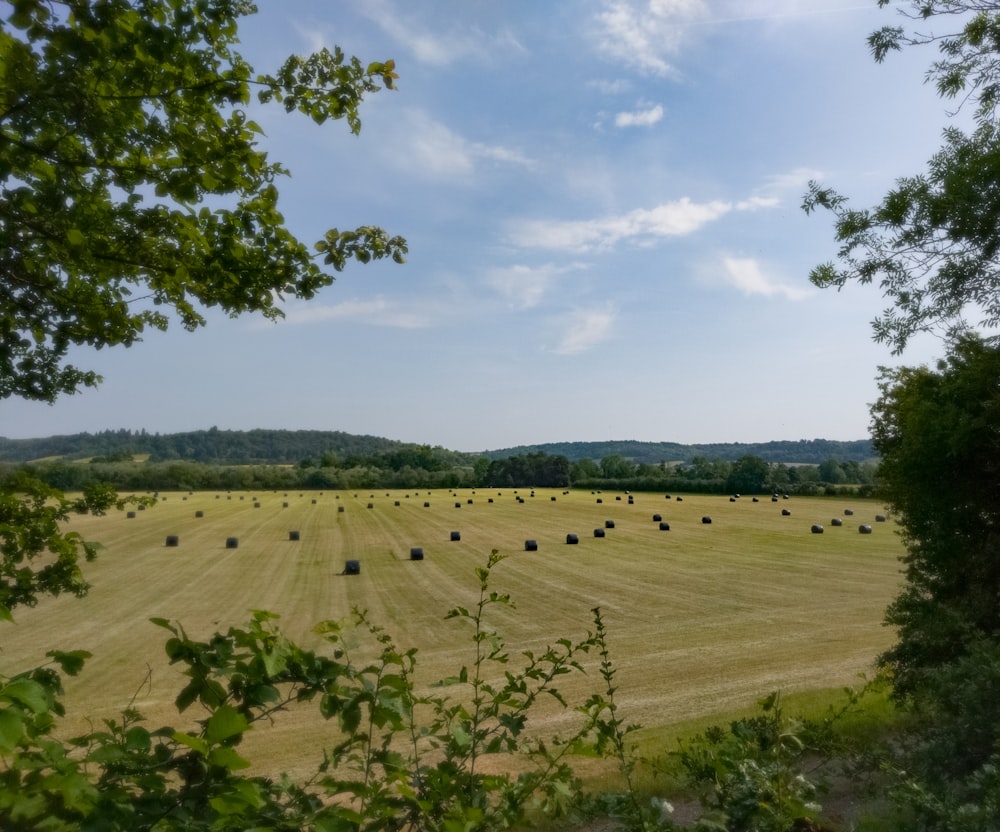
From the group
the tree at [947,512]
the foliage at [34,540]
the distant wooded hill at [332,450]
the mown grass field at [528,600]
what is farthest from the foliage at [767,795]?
the distant wooded hill at [332,450]

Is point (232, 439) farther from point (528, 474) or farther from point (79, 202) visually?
point (79, 202)

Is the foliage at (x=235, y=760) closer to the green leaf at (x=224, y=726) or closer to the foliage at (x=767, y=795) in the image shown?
the green leaf at (x=224, y=726)

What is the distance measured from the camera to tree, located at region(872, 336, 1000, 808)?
6.83m

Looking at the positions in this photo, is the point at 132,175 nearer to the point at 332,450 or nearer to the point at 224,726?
the point at 224,726

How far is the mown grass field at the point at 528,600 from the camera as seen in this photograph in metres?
11.6

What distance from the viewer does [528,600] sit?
65.3ft

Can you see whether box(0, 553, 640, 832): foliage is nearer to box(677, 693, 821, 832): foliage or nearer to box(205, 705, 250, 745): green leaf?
box(205, 705, 250, 745): green leaf

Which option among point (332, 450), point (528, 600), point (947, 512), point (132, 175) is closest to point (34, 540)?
point (132, 175)

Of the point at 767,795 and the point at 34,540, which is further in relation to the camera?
the point at 34,540

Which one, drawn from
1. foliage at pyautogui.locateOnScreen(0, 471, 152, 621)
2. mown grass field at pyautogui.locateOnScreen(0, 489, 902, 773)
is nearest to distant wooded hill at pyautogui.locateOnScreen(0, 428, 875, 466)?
mown grass field at pyautogui.locateOnScreen(0, 489, 902, 773)

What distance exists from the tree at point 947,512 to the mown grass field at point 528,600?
3643 mm

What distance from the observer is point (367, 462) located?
130m

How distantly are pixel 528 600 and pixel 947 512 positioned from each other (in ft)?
45.1

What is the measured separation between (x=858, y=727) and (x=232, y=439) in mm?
148371
